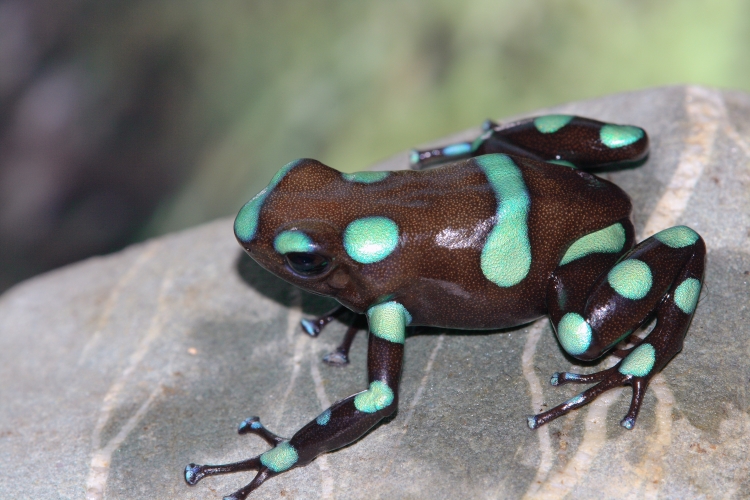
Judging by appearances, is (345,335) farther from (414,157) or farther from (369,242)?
(414,157)

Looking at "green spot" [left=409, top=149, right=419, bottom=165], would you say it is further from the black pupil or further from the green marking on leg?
the black pupil

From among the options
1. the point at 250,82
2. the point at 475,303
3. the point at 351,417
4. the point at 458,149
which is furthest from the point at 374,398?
the point at 250,82

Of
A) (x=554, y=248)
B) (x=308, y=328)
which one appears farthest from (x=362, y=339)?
(x=554, y=248)

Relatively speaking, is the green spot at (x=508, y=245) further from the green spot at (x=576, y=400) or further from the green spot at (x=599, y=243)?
the green spot at (x=576, y=400)

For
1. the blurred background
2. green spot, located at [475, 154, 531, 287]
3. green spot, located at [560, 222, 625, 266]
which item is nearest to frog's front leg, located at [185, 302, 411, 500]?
green spot, located at [475, 154, 531, 287]

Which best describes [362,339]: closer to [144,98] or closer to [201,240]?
[201,240]
